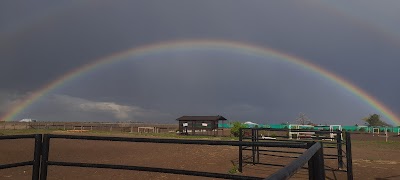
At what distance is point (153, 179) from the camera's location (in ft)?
25.6

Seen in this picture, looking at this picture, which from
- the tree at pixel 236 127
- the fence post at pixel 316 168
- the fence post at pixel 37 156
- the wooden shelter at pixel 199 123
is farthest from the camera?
the wooden shelter at pixel 199 123

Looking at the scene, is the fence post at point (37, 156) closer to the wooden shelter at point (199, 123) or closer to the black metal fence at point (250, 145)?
the black metal fence at point (250, 145)

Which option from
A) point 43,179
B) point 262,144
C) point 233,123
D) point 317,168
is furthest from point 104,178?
point 233,123

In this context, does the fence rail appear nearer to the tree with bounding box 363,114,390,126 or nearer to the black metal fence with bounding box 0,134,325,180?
the black metal fence with bounding box 0,134,325,180

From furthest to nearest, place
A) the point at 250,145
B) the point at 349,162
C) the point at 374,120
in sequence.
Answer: the point at 374,120 → the point at 349,162 → the point at 250,145

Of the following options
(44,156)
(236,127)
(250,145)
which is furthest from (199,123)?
(250,145)

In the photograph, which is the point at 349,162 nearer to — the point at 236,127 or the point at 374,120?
the point at 236,127

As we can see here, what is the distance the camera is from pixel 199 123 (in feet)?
128

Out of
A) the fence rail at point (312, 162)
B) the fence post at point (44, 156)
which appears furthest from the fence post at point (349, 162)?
the fence post at point (44, 156)

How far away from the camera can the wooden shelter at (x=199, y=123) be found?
121 feet

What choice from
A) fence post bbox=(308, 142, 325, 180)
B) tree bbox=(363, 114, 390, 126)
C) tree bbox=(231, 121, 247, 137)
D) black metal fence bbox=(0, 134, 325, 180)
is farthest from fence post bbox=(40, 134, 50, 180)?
tree bbox=(363, 114, 390, 126)

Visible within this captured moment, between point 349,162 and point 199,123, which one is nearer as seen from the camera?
point 349,162

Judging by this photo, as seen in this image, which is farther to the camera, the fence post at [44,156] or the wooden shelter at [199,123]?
the wooden shelter at [199,123]

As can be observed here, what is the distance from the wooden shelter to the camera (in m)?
36.8
